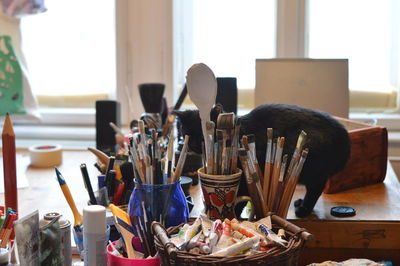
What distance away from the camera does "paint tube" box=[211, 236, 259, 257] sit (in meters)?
0.64

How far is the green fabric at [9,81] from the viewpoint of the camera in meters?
1.87

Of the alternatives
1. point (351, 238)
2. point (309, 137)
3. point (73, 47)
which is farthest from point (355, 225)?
point (73, 47)

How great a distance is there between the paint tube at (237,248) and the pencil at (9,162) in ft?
1.33

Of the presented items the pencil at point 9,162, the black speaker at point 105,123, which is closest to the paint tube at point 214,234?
the pencil at point 9,162

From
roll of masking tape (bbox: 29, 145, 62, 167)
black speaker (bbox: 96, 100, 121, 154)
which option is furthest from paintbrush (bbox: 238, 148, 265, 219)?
roll of masking tape (bbox: 29, 145, 62, 167)

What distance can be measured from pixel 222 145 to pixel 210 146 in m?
0.02

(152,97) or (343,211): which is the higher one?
(152,97)

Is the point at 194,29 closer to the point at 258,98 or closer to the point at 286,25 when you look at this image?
the point at 286,25

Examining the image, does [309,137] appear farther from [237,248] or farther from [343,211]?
[237,248]

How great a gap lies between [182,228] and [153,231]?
44mm

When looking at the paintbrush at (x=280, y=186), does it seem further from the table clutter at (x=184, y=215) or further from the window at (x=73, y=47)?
the window at (x=73, y=47)

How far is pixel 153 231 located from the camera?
0.70 m

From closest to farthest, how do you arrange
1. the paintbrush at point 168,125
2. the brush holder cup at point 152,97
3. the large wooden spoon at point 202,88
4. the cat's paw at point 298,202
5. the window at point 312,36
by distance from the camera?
the large wooden spoon at point 202,88 < the cat's paw at point 298,202 < the paintbrush at point 168,125 < the brush holder cup at point 152,97 < the window at point 312,36

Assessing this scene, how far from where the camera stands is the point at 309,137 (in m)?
0.91
